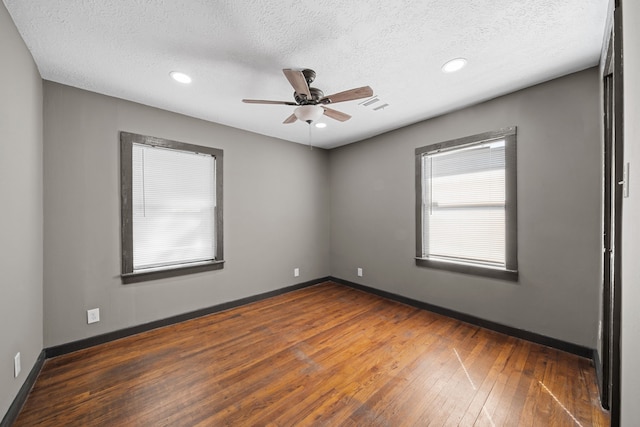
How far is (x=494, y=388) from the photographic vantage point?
1.85 meters

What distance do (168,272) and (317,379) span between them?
82.7 inches

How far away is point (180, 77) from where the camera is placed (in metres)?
2.28

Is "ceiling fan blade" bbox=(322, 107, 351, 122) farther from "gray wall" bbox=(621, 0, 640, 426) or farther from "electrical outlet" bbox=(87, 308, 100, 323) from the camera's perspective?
"electrical outlet" bbox=(87, 308, 100, 323)

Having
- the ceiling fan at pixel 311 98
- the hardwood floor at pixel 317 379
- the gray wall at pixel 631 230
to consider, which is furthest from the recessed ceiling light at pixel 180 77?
the gray wall at pixel 631 230

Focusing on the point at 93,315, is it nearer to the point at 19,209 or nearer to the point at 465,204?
the point at 19,209

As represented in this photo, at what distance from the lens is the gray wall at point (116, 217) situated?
7.70ft

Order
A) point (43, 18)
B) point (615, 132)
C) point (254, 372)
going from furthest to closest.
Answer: point (254, 372), point (43, 18), point (615, 132)

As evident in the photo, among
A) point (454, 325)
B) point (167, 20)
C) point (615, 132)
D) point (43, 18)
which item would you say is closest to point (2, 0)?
point (43, 18)

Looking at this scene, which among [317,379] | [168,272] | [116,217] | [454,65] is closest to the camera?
[317,379]

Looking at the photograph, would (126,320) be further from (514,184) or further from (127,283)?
(514,184)

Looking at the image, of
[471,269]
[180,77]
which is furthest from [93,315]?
[471,269]

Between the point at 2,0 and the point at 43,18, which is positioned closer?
the point at 2,0

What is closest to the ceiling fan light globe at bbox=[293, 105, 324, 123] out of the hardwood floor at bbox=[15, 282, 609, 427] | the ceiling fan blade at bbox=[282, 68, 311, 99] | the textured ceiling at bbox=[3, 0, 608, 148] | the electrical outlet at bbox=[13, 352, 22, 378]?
the ceiling fan blade at bbox=[282, 68, 311, 99]

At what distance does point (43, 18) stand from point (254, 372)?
9.28 ft
